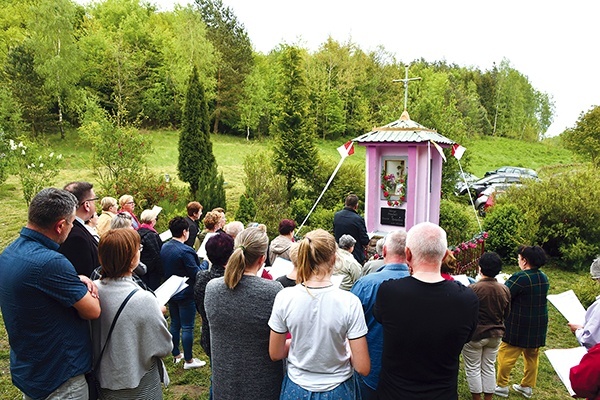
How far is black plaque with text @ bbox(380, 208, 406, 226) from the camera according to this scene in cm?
936

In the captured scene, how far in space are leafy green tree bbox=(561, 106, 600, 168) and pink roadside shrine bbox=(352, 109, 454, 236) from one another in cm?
1445

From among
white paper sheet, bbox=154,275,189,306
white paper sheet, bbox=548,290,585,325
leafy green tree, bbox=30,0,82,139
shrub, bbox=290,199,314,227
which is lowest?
shrub, bbox=290,199,314,227

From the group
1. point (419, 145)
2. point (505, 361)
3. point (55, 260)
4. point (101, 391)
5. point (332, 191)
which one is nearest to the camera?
point (55, 260)

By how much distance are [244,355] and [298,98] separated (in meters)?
14.1

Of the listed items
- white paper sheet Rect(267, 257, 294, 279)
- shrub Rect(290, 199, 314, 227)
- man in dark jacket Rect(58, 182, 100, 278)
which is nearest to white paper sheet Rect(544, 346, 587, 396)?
white paper sheet Rect(267, 257, 294, 279)

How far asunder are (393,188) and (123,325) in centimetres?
779

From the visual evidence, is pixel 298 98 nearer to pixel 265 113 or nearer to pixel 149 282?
pixel 149 282

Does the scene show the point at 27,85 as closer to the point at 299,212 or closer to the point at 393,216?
the point at 299,212

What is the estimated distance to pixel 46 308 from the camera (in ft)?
7.23

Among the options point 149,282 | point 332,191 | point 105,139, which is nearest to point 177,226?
point 149,282

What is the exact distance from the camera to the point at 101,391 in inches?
96.8

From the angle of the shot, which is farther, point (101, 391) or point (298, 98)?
point (298, 98)

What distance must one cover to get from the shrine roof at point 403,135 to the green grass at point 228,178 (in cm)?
357

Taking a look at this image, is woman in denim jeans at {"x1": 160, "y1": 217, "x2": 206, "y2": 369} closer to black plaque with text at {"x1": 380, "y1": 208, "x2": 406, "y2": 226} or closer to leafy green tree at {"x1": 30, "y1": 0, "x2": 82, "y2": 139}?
black plaque with text at {"x1": 380, "y1": 208, "x2": 406, "y2": 226}
